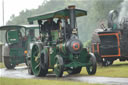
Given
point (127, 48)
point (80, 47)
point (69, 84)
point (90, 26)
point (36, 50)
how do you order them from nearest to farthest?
point (69, 84) → point (80, 47) → point (36, 50) → point (127, 48) → point (90, 26)

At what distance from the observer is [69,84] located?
451 inches

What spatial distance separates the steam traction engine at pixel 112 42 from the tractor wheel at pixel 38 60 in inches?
135

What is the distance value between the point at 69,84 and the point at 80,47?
3628 millimetres

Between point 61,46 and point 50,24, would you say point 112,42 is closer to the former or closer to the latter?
point 50,24

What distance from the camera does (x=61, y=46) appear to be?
49.2ft

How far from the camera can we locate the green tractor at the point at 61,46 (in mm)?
14798

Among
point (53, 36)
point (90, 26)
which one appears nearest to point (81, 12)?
point (53, 36)

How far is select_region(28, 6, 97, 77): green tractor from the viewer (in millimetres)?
14798

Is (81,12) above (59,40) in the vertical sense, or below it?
above

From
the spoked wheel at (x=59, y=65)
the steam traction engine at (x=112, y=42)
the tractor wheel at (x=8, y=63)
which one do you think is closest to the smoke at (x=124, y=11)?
the steam traction engine at (x=112, y=42)

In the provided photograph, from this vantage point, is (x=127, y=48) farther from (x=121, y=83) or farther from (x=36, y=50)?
(x=121, y=83)

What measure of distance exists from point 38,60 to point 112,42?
3.84m

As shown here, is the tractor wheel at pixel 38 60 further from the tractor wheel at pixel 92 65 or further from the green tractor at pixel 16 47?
the green tractor at pixel 16 47

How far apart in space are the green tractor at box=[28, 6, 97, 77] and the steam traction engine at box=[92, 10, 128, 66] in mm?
2807
